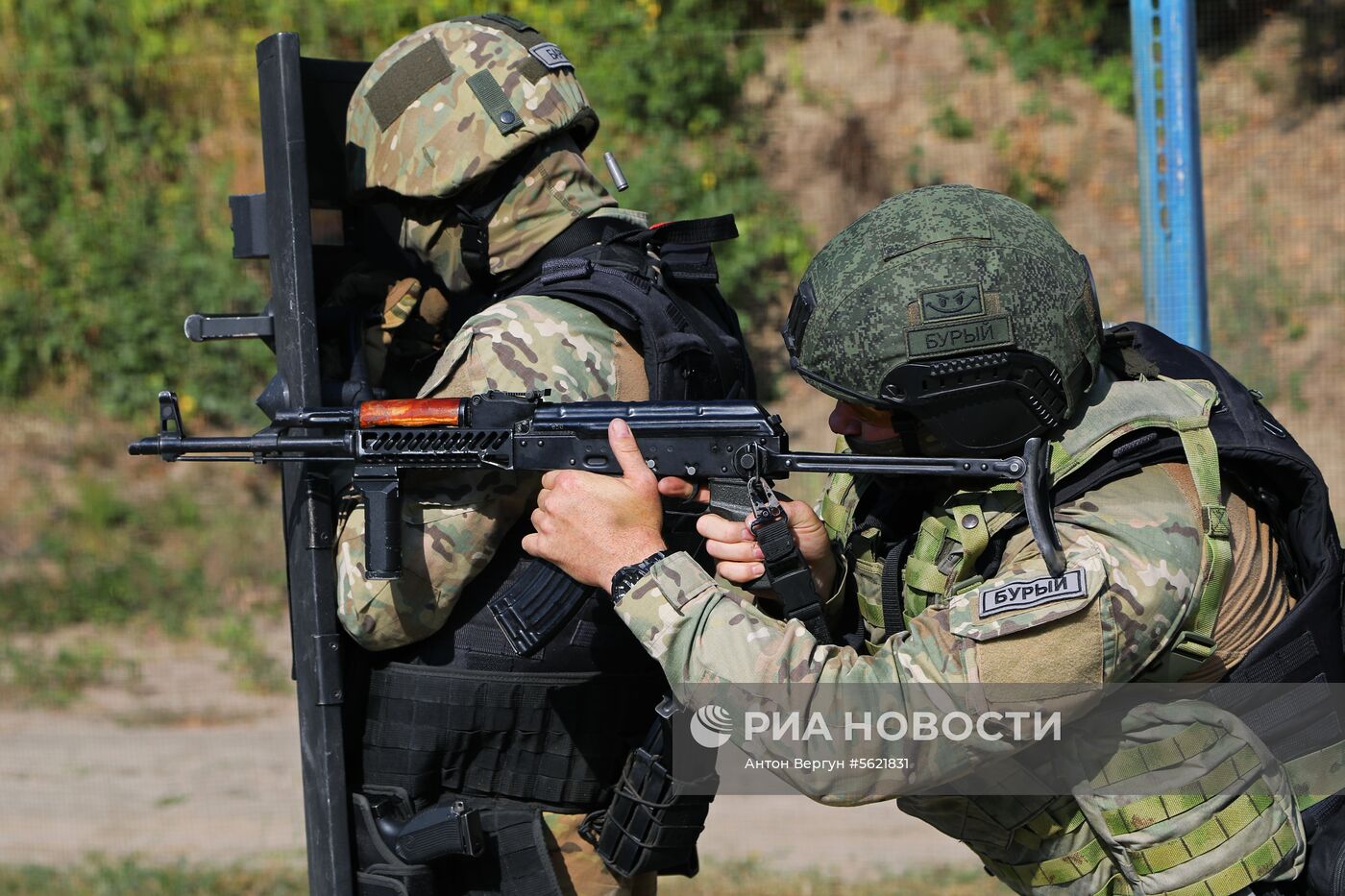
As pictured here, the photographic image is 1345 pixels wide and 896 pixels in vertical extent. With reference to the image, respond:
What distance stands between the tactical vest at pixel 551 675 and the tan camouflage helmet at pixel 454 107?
Result: 232 mm

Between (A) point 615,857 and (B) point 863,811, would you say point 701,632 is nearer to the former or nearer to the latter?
(A) point 615,857

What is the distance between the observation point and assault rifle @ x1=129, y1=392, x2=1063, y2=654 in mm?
2193

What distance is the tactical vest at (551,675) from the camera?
98.2 inches

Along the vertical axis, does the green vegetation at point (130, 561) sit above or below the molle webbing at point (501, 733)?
below

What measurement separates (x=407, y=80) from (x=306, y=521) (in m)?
0.91

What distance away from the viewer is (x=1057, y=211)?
7621 millimetres

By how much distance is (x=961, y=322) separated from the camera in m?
2.07

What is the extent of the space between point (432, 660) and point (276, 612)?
4.50 meters

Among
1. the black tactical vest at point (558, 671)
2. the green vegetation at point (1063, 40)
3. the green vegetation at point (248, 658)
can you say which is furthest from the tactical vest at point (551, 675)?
the green vegetation at point (1063, 40)

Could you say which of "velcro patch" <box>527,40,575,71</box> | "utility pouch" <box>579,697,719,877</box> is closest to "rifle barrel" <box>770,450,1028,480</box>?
"utility pouch" <box>579,697,719,877</box>

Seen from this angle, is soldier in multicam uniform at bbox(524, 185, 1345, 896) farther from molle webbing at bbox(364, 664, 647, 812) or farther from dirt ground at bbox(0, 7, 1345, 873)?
dirt ground at bbox(0, 7, 1345, 873)

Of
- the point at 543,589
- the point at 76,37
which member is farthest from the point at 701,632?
the point at 76,37

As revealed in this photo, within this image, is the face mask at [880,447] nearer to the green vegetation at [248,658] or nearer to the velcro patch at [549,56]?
the velcro patch at [549,56]

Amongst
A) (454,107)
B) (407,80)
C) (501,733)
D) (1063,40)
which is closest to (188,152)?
(1063,40)
